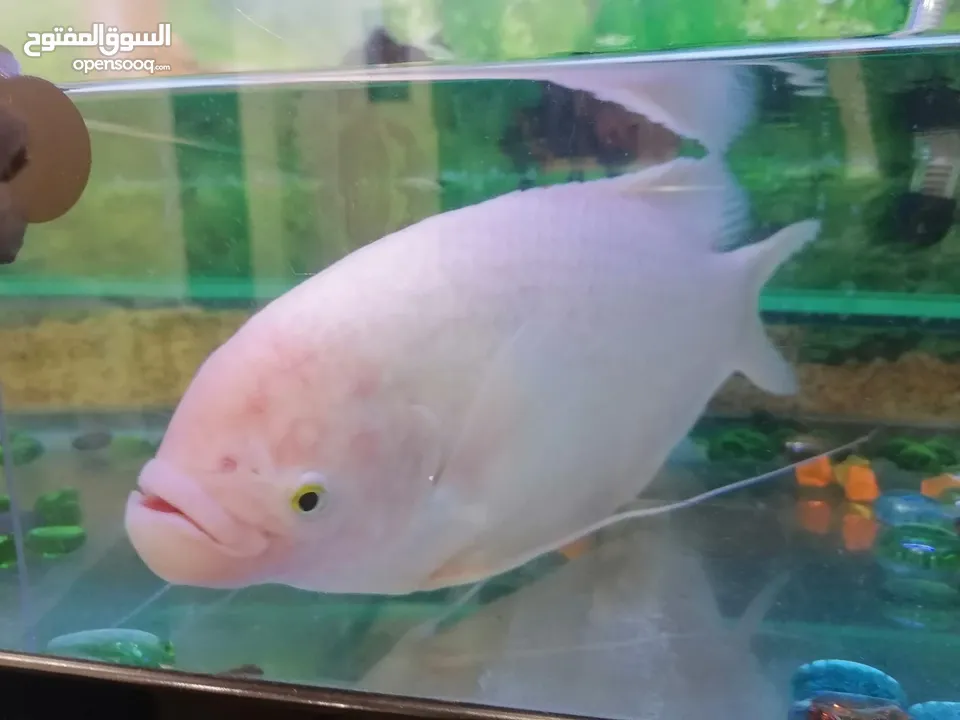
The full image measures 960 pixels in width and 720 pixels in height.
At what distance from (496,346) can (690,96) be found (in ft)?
1.84

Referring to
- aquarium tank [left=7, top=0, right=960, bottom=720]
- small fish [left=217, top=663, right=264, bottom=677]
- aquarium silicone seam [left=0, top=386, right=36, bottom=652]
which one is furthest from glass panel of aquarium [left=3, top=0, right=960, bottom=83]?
small fish [left=217, top=663, right=264, bottom=677]

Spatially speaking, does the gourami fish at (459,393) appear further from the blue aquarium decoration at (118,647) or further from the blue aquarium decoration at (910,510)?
the blue aquarium decoration at (910,510)

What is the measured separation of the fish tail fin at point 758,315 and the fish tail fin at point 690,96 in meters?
0.18

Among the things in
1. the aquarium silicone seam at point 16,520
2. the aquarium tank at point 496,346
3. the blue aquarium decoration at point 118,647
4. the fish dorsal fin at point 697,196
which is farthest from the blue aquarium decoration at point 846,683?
the aquarium silicone seam at point 16,520

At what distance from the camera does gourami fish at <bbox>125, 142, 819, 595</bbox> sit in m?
0.81

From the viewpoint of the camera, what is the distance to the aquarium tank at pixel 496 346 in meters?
0.88

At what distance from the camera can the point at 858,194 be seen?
123 centimetres

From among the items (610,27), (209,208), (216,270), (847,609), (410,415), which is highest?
(610,27)

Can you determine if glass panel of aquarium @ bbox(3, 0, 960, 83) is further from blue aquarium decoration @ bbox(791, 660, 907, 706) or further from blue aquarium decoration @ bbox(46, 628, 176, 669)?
blue aquarium decoration @ bbox(791, 660, 907, 706)

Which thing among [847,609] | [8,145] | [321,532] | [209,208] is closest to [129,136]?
[209,208]

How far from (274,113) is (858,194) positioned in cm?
98

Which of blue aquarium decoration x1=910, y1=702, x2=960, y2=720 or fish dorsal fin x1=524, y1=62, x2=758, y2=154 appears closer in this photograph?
blue aquarium decoration x1=910, y1=702, x2=960, y2=720

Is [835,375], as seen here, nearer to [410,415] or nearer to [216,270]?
[410,415]

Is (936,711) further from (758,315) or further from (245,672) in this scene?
(245,672)
